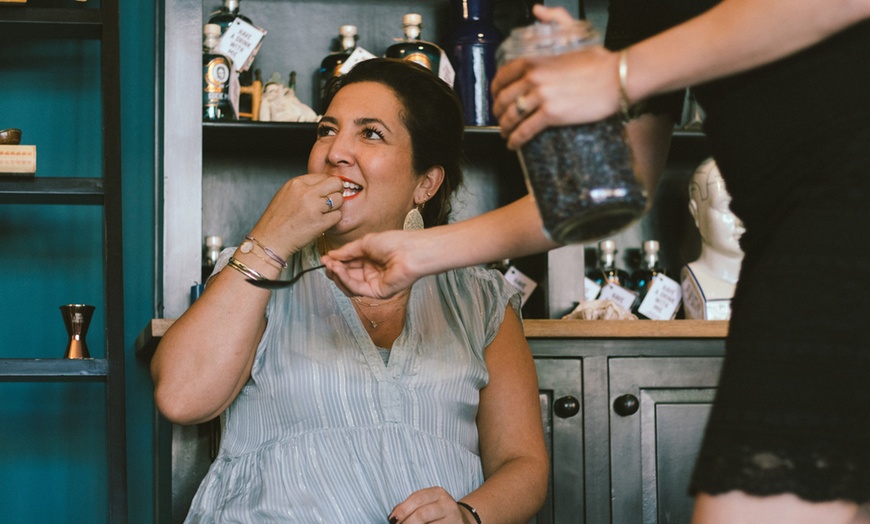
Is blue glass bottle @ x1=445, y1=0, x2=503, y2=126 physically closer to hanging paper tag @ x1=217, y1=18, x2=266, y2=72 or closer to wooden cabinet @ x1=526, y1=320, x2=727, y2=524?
hanging paper tag @ x1=217, y1=18, x2=266, y2=72

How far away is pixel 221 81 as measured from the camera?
6.60 feet

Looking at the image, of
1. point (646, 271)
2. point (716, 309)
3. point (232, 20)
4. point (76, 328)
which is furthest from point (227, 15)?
point (716, 309)

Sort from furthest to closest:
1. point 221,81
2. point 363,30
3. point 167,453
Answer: point 363,30 < point 221,81 < point 167,453

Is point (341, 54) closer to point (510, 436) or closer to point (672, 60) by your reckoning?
point (510, 436)

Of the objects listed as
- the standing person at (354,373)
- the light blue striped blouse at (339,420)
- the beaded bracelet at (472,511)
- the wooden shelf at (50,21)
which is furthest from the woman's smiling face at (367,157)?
the wooden shelf at (50,21)

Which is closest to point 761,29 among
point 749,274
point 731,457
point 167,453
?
point 749,274

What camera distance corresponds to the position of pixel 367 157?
164cm

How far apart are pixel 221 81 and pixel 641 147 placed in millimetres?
1261

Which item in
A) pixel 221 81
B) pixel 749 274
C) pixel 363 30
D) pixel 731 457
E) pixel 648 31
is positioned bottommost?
pixel 731 457

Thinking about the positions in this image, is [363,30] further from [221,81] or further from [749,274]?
[749,274]

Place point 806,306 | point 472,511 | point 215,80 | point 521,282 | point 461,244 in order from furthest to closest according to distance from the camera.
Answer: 1. point 521,282
2. point 215,80
3. point 472,511
4. point 461,244
5. point 806,306

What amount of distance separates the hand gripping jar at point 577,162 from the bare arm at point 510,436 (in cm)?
73

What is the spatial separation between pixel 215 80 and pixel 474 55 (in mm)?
558

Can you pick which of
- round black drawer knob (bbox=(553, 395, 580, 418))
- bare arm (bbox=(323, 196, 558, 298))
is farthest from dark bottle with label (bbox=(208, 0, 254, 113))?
bare arm (bbox=(323, 196, 558, 298))
